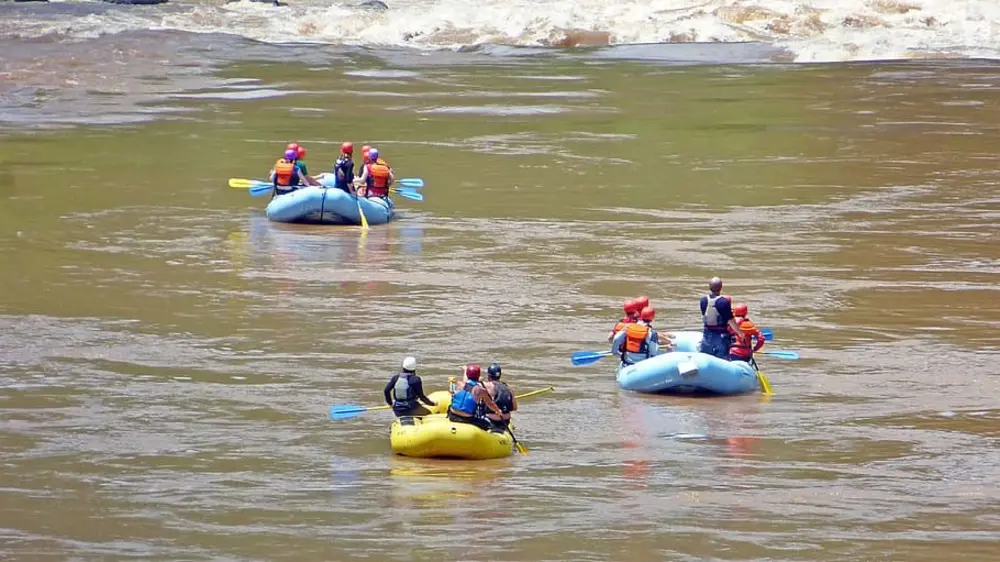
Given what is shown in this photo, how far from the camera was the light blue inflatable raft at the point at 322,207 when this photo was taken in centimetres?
2870

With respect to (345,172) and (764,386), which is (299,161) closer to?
(345,172)

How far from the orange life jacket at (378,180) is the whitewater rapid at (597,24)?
73.7ft

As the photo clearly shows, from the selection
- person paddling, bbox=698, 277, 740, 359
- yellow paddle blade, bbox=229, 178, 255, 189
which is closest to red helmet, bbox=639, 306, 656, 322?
person paddling, bbox=698, 277, 740, 359

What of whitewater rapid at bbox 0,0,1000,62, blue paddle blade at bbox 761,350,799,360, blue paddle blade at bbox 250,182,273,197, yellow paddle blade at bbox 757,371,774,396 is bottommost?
yellow paddle blade at bbox 757,371,774,396

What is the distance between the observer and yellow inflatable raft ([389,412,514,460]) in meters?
16.6

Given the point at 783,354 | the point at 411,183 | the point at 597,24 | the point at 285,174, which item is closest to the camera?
the point at 783,354

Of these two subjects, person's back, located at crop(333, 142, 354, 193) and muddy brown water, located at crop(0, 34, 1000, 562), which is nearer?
muddy brown water, located at crop(0, 34, 1000, 562)

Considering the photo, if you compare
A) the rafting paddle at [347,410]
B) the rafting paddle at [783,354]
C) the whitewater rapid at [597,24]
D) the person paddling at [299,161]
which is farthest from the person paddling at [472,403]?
the whitewater rapid at [597,24]

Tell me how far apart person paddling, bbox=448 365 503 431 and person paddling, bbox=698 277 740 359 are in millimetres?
3750

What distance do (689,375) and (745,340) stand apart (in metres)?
0.96

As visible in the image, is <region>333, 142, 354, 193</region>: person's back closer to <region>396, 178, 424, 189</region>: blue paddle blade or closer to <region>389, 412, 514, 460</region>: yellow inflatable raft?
<region>396, 178, 424, 189</region>: blue paddle blade

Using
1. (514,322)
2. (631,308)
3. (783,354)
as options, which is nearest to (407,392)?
(631,308)

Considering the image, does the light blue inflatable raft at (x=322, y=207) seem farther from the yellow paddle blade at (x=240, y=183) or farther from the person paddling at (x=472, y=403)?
the person paddling at (x=472, y=403)

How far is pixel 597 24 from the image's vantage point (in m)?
53.7
